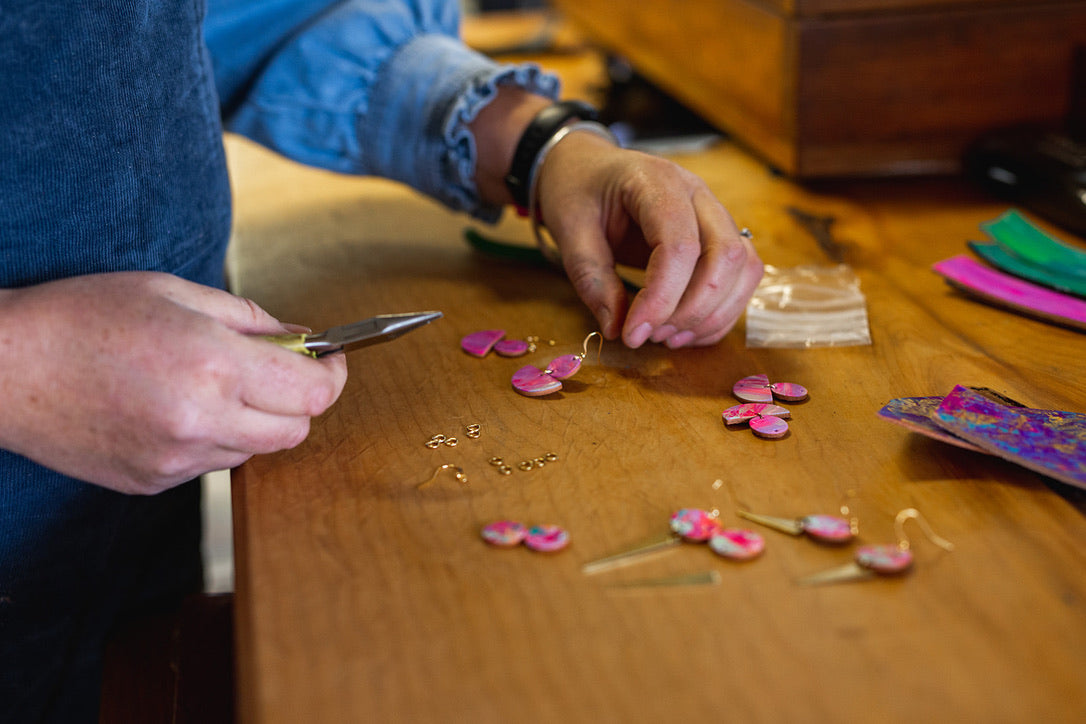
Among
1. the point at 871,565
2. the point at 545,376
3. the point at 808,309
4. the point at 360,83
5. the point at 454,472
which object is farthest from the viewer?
the point at 360,83

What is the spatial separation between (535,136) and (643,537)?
1.66 feet

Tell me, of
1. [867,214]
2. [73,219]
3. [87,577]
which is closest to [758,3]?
[867,214]

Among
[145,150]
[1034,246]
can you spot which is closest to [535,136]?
[145,150]

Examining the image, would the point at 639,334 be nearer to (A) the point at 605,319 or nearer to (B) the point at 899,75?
(A) the point at 605,319

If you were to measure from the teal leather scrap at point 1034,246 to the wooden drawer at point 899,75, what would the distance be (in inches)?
7.8

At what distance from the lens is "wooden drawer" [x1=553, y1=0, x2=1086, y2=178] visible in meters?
1.06

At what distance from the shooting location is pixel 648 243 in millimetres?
772

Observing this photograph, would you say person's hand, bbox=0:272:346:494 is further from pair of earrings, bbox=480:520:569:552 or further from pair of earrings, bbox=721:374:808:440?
pair of earrings, bbox=721:374:808:440

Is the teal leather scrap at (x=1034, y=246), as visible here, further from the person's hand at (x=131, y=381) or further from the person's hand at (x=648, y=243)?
the person's hand at (x=131, y=381)

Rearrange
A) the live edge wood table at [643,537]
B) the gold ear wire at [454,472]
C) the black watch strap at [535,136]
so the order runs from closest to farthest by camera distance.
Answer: the live edge wood table at [643,537]
the gold ear wire at [454,472]
the black watch strap at [535,136]

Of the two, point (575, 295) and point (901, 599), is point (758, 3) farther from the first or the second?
point (901, 599)

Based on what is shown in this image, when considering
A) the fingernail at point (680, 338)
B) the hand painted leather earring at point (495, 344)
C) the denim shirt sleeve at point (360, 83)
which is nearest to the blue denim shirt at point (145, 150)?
the denim shirt sleeve at point (360, 83)

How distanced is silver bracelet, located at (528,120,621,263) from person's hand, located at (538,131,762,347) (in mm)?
20

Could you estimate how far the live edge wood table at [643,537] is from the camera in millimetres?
428
